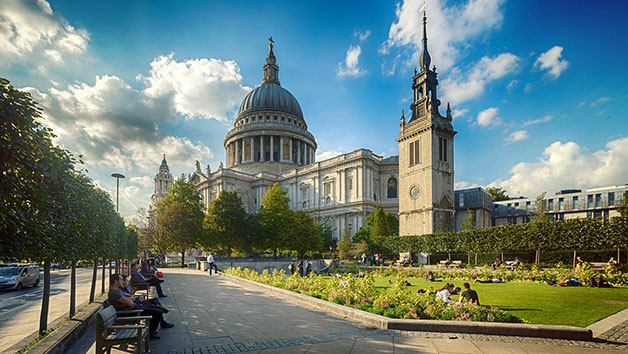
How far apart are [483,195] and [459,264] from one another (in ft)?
Result: 128

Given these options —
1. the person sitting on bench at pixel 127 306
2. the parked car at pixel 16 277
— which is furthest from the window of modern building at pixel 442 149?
the person sitting on bench at pixel 127 306

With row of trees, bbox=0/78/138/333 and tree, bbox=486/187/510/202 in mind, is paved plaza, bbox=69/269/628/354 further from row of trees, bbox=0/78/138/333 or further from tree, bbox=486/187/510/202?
tree, bbox=486/187/510/202

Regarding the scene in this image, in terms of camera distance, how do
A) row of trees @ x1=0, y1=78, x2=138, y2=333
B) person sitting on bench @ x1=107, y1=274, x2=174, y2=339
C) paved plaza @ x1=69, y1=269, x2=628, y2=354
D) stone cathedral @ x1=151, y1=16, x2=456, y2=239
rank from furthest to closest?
stone cathedral @ x1=151, y1=16, x2=456, y2=239
person sitting on bench @ x1=107, y1=274, x2=174, y2=339
paved plaza @ x1=69, y1=269, x2=628, y2=354
row of trees @ x1=0, y1=78, x2=138, y2=333

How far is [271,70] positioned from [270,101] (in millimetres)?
15266

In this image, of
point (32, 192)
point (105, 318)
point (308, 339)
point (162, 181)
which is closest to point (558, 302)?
point (308, 339)

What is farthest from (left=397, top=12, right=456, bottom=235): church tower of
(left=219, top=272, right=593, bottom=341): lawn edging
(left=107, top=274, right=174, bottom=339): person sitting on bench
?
(left=107, top=274, right=174, bottom=339): person sitting on bench

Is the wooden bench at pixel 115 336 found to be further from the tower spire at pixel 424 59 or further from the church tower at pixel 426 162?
the tower spire at pixel 424 59

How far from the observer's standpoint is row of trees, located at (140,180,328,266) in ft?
138

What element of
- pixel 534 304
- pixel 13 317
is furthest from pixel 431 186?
pixel 13 317

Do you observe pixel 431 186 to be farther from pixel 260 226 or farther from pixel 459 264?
pixel 260 226

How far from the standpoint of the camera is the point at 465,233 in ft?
113

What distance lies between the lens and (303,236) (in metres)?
46.2

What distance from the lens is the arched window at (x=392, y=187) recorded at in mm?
67875

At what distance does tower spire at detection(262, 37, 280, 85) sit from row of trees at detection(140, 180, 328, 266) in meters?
62.7
